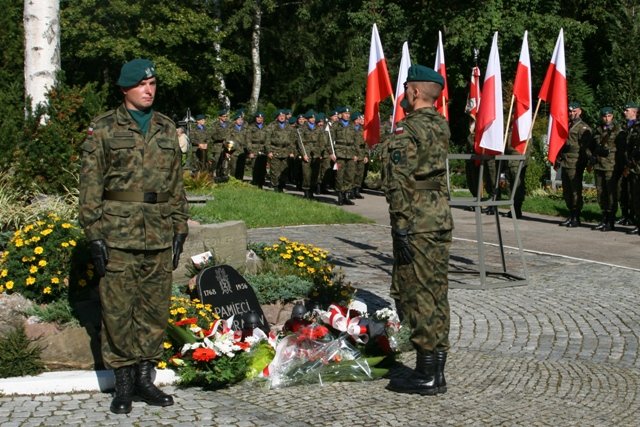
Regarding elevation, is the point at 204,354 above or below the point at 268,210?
below

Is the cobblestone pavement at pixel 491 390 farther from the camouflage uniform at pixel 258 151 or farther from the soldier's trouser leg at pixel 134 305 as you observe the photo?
the camouflage uniform at pixel 258 151

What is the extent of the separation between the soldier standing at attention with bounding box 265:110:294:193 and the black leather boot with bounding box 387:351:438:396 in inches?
682

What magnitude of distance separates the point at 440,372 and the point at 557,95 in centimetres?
578

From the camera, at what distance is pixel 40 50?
40.4 ft

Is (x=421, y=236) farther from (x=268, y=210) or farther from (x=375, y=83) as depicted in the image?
(x=268, y=210)

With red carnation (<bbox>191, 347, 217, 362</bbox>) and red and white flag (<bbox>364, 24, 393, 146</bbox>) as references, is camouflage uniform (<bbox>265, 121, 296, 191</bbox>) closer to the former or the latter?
red and white flag (<bbox>364, 24, 393, 146</bbox>)

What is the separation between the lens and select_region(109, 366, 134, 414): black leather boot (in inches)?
249

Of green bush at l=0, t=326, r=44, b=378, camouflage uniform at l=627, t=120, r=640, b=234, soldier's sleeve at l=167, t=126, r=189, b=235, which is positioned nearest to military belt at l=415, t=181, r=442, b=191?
soldier's sleeve at l=167, t=126, r=189, b=235

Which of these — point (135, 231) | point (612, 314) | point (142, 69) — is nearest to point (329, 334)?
point (135, 231)

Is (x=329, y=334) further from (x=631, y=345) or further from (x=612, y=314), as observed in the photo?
(x=612, y=314)

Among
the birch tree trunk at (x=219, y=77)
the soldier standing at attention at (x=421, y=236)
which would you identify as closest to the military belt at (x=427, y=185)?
the soldier standing at attention at (x=421, y=236)

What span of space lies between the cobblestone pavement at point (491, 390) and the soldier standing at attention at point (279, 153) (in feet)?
45.2

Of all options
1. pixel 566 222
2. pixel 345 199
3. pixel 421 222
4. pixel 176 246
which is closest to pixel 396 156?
pixel 421 222

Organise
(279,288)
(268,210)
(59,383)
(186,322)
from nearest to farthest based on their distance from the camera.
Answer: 1. (59,383)
2. (186,322)
3. (279,288)
4. (268,210)
